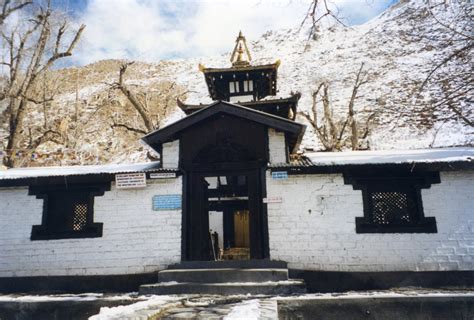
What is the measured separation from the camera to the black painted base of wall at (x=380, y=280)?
8805 mm

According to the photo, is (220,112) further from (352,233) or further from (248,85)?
(248,85)

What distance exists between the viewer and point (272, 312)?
16.9ft

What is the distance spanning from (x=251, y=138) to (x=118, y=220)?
462cm

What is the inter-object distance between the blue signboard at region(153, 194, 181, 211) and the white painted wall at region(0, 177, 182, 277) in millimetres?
122

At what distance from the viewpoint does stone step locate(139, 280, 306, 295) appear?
7945mm

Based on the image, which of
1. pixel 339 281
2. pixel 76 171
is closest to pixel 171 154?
pixel 76 171

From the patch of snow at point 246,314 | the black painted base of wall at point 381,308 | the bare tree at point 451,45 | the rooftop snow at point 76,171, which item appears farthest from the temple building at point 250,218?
the patch of snow at point 246,314

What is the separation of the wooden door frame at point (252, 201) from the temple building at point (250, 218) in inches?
1.2

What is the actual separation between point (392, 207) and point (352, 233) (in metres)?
1.44

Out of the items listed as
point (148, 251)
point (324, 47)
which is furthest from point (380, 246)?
point (324, 47)

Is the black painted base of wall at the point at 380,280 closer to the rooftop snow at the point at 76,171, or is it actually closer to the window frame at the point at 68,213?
the rooftop snow at the point at 76,171

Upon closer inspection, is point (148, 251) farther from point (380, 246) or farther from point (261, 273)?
point (380, 246)

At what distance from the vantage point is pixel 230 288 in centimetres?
816

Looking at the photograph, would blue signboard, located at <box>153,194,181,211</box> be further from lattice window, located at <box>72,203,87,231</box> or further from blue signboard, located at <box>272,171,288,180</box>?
blue signboard, located at <box>272,171,288,180</box>
